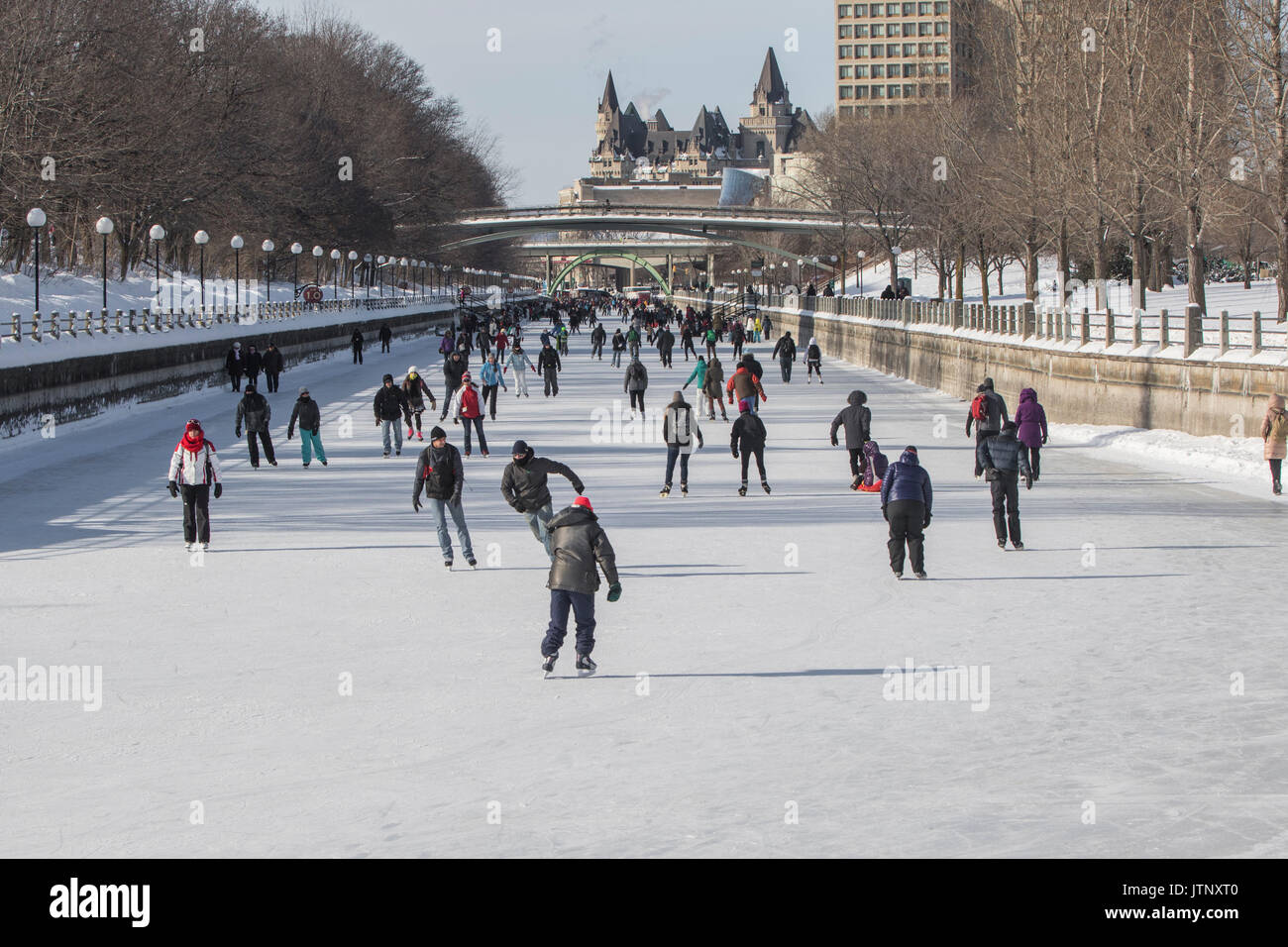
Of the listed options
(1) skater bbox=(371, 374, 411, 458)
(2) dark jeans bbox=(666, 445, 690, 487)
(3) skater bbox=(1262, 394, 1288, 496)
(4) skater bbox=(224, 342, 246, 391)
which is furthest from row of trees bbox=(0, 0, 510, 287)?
(3) skater bbox=(1262, 394, 1288, 496)

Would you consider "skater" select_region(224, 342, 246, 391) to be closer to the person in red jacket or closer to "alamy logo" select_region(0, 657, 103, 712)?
the person in red jacket

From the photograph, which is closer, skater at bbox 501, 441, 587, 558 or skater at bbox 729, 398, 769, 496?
skater at bbox 501, 441, 587, 558

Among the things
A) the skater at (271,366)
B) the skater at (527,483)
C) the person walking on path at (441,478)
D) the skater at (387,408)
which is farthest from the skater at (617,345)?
the skater at (527,483)

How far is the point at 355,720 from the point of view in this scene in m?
9.17

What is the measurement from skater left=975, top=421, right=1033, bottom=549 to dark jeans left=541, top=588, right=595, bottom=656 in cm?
548

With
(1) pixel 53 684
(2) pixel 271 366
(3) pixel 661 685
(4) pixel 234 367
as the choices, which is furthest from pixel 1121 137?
(1) pixel 53 684

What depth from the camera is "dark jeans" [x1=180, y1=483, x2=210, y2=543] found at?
49.5 feet

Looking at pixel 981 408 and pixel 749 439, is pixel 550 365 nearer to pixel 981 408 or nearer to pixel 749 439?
pixel 749 439

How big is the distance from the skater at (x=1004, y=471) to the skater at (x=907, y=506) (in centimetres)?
123

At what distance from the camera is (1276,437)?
19.1 m

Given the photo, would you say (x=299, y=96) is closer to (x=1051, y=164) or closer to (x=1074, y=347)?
(x=1051, y=164)

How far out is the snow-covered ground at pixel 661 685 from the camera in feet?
24.2
